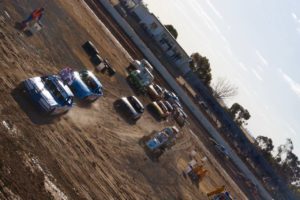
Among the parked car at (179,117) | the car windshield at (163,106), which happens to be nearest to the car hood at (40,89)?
the car windshield at (163,106)

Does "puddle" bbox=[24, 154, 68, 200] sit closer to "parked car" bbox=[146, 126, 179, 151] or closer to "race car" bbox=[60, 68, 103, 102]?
"race car" bbox=[60, 68, 103, 102]

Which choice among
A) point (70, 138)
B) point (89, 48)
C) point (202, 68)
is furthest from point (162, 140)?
point (202, 68)

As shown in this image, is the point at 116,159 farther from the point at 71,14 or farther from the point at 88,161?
the point at 71,14

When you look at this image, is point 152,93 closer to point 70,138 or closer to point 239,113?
point 70,138

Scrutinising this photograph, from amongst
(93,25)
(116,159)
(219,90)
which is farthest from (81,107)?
(219,90)

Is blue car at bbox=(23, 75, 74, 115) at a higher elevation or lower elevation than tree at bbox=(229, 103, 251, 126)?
higher

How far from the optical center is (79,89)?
3647cm

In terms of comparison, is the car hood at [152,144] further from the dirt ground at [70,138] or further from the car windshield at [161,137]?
the dirt ground at [70,138]

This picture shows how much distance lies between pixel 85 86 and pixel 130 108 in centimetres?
638

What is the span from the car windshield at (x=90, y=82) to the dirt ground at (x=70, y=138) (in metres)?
1.24

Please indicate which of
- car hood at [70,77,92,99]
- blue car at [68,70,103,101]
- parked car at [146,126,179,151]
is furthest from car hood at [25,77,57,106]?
parked car at [146,126,179,151]

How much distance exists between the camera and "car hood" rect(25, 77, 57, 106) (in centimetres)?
2964

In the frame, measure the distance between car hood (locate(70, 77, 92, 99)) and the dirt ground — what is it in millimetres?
942

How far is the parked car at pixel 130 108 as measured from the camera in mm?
41478
